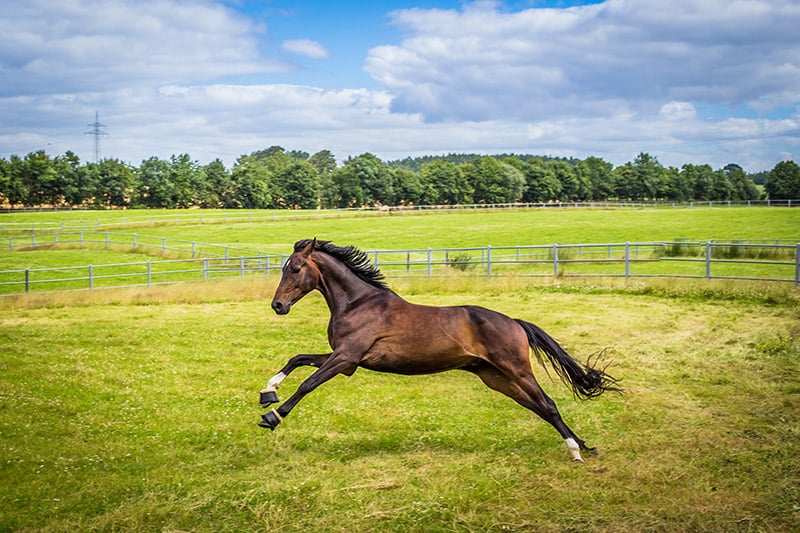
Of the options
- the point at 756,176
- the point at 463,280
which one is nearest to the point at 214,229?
the point at 463,280

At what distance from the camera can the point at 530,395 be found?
23.1 feet

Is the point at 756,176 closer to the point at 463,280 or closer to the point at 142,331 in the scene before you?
the point at 463,280

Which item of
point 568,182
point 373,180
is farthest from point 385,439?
point 568,182

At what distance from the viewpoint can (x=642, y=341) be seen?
1404 centimetres

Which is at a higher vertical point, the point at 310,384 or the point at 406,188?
the point at 406,188

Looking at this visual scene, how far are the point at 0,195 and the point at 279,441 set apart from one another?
175 feet

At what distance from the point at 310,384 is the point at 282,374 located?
0.29 m

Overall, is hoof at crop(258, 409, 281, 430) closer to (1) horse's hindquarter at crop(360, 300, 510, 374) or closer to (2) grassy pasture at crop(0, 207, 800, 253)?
(1) horse's hindquarter at crop(360, 300, 510, 374)

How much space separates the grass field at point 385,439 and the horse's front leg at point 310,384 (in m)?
0.77

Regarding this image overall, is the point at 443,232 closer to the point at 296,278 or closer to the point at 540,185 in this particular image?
the point at 296,278

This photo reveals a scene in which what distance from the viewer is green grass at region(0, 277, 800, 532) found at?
6223 millimetres

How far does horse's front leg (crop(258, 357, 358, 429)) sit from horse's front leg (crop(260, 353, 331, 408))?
0.09 meters

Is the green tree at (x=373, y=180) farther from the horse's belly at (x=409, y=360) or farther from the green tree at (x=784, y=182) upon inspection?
the horse's belly at (x=409, y=360)

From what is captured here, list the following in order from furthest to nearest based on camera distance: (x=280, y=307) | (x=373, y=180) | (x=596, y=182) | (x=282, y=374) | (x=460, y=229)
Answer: (x=596, y=182) → (x=373, y=180) → (x=460, y=229) → (x=280, y=307) → (x=282, y=374)
